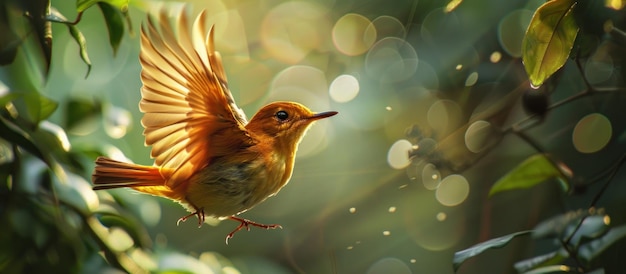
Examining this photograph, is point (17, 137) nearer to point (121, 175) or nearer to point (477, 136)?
point (121, 175)

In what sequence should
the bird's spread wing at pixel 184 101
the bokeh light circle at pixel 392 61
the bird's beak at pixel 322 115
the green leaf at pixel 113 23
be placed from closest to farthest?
1. the bird's spread wing at pixel 184 101
2. the bird's beak at pixel 322 115
3. the green leaf at pixel 113 23
4. the bokeh light circle at pixel 392 61

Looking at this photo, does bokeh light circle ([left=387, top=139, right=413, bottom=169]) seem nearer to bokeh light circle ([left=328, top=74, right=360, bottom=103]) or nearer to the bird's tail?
bokeh light circle ([left=328, top=74, right=360, bottom=103])

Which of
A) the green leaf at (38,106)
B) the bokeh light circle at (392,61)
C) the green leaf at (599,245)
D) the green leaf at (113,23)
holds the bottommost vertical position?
the green leaf at (599,245)

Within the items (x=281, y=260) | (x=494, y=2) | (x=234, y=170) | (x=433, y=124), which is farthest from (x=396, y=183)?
(x=234, y=170)

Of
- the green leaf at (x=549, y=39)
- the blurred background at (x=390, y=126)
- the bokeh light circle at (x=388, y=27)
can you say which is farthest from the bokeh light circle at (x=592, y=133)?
the green leaf at (x=549, y=39)

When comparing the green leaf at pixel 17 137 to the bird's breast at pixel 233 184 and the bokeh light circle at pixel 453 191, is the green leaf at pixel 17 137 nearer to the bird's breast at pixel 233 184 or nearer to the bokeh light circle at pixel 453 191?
the bird's breast at pixel 233 184

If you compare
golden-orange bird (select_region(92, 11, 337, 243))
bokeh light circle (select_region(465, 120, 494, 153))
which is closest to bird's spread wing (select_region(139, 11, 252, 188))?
golden-orange bird (select_region(92, 11, 337, 243))

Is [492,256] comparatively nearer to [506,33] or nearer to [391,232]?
[391,232]

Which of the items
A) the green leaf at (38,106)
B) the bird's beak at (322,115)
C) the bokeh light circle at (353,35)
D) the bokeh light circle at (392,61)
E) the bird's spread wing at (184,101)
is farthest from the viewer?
the bokeh light circle at (353,35)
